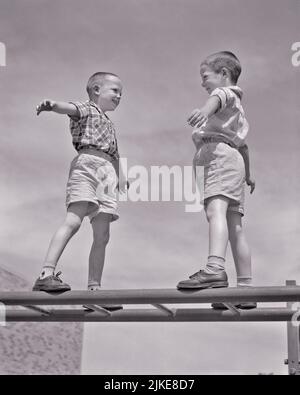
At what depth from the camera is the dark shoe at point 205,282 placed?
389cm

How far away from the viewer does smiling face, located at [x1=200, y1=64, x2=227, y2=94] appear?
4.38 metres

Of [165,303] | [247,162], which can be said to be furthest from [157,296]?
[247,162]

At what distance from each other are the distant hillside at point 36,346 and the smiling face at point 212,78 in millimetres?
16422

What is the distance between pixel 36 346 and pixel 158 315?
19442 mm

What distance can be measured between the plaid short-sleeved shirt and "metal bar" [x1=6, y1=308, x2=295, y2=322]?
115 centimetres

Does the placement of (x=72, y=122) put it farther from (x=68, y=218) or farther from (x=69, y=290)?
(x=69, y=290)

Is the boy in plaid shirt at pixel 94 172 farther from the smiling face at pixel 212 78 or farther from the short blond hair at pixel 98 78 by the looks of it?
the smiling face at pixel 212 78

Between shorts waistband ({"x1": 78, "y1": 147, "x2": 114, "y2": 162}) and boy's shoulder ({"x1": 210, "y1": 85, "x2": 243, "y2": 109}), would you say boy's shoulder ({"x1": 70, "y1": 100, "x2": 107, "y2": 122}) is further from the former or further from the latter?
boy's shoulder ({"x1": 210, "y1": 85, "x2": 243, "y2": 109})

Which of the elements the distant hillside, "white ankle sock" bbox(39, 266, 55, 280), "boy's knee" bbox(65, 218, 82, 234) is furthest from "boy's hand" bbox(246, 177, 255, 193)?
the distant hillside

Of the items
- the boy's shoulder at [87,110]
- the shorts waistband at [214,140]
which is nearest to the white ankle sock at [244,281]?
the shorts waistband at [214,140]
